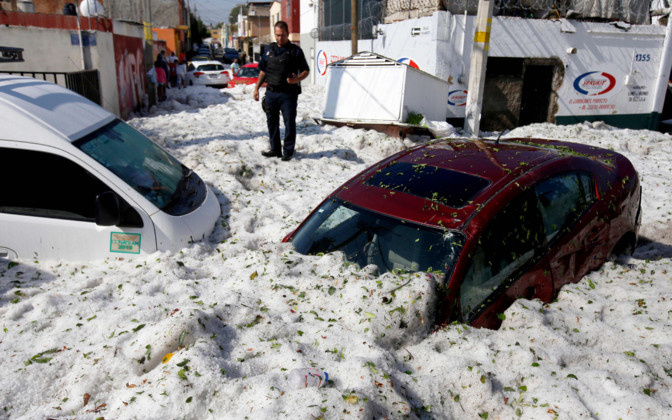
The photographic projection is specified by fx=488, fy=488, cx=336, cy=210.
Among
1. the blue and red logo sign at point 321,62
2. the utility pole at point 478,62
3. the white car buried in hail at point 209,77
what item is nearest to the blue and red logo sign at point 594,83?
the utility pole at point 478,62

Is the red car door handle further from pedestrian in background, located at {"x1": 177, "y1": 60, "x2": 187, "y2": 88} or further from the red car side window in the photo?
pedestrian in background, located at {"x1": 177, "y1": 60, "x2": 187, "y2": 88}

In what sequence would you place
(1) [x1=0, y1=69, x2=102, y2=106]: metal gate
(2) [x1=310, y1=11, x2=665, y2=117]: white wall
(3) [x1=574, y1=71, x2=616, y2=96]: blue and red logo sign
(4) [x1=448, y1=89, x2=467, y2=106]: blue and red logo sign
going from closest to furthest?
(1) [x1=0, y1=69, x2=102, y2=106]: metal gate, (2) [x1=310, y1=11, x2=665, y2=117]: white wall, (4) [x1=448, y1=89, x2=467, y2=106]: blue and red logo sign, (3) [x1=574, y1=71, x2=616, y2=96]: blue and red logo sign

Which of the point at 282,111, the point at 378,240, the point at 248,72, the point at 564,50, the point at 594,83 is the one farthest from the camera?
the point at 248,72

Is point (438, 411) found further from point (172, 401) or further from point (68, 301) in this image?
point (68, 301)

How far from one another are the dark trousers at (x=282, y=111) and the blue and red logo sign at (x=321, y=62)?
15.8 meters

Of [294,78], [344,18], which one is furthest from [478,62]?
[344,18]

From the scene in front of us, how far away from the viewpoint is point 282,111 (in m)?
8.05

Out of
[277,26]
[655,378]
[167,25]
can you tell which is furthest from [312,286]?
[167,25]

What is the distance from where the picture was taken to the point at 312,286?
351cm

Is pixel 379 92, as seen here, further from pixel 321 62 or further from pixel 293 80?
pixel 321 62

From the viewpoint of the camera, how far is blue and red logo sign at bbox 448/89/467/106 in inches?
538

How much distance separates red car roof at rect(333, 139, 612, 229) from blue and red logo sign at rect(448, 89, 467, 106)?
906 cm

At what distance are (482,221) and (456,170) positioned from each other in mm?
723

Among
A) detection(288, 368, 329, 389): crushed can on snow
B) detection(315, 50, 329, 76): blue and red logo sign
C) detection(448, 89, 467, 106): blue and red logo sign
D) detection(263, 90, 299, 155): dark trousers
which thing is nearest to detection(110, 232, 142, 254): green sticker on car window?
detection(288, 368, 329, 389): crushed can on snow
